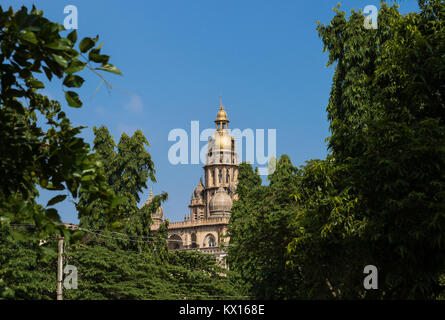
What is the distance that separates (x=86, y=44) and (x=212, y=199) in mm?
83313

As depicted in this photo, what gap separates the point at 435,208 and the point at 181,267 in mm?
22859

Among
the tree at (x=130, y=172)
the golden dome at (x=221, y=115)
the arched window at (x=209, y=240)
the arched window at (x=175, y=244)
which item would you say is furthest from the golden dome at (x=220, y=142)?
the tree at (x=130, y=172)

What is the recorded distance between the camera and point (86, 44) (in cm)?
483

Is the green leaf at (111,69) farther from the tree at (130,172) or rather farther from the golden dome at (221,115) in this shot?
the golden dome at (221,115)

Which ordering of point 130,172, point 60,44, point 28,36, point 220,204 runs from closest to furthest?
1. point 28,36
2. point 60,44
3. point 130,172
4. point 220,204

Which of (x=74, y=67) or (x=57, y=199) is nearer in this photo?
(x=74, y=67)

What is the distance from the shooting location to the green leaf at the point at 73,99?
4852mm

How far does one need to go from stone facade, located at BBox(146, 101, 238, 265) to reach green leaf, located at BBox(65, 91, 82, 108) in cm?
7878

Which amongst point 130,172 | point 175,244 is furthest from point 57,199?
point 175,244

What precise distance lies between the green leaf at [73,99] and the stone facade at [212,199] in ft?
258

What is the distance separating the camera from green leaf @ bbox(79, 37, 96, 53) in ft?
15.8

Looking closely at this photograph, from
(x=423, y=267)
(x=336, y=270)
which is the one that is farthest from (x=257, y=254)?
(x=423, y=267)

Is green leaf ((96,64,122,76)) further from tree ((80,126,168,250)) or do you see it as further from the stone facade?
the stone facade

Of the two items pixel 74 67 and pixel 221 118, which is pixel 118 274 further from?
pixel 221 118
